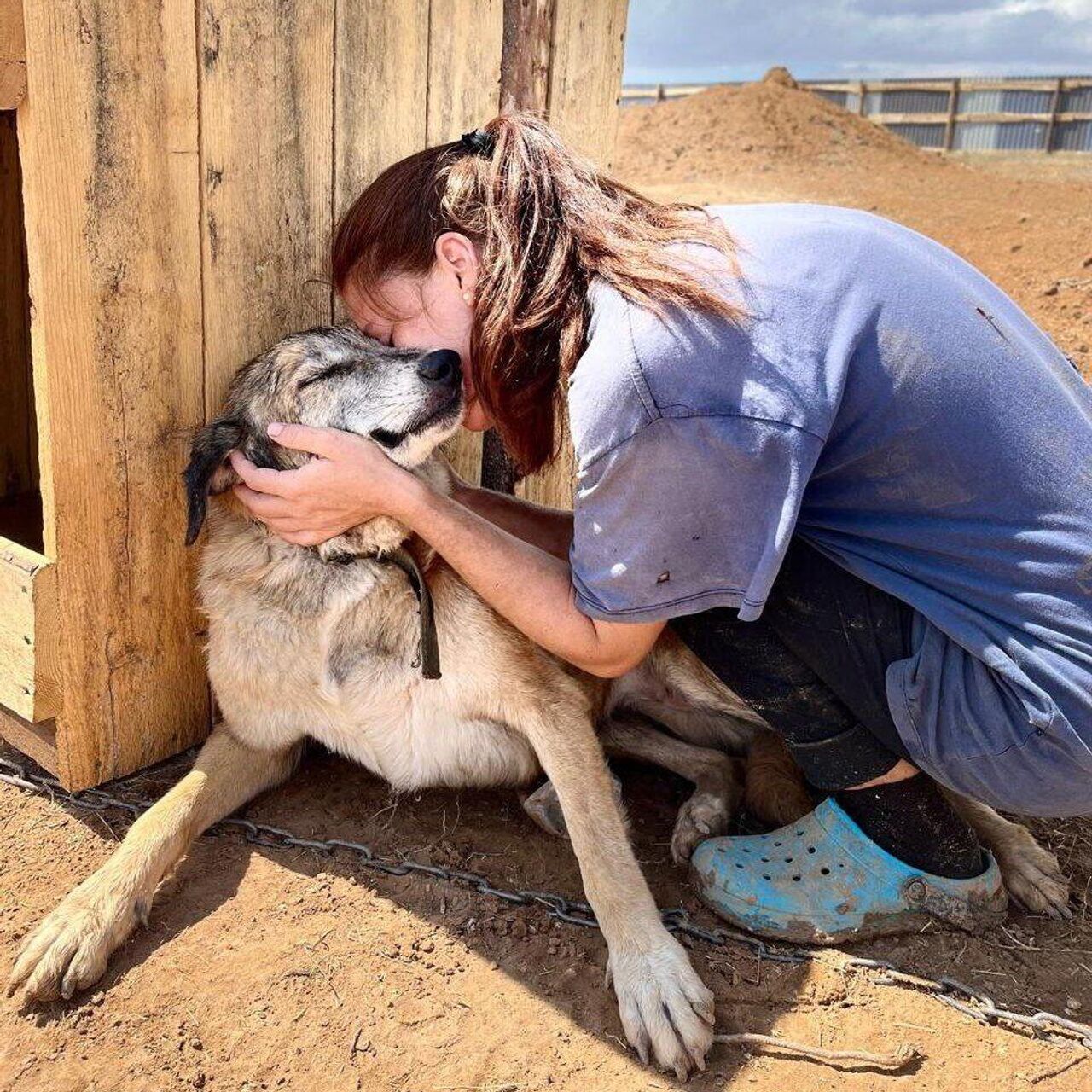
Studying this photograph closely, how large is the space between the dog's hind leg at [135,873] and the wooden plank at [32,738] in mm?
404

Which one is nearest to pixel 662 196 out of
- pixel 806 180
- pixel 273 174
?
pixel 806 180

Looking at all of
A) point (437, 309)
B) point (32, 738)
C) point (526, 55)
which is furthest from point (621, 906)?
point (526, 55)

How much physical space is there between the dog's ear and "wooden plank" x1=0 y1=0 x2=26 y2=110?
0.86 meters

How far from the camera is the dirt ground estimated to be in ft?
7.43

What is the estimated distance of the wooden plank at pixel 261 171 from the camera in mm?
2906

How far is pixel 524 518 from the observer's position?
347 centimetres

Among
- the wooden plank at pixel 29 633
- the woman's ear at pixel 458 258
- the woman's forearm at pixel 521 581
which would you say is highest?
the woman's ear at pixel 458 258

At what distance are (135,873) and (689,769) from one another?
1.61 metres

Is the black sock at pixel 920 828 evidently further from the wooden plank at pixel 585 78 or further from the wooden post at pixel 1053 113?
the wooden post at pixel 1053 113

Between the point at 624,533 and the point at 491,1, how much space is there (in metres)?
2.41

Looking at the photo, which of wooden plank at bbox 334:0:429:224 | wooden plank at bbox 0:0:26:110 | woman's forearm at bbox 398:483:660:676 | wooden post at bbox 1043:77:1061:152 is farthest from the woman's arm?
wooden post at bbox 1043:77:1061:152

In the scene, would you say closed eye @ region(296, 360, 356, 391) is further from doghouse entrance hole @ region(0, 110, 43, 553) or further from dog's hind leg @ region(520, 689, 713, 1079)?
doghouse entrance hole @ region(0, 110, 43, 553)

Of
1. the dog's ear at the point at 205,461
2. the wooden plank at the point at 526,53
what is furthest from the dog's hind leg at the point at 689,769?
the wooden plank at the point at 526,53

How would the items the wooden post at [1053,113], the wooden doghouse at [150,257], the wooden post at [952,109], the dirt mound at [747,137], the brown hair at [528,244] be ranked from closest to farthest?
the brown hair at [528,244] → the wooden doghouse at [150,257] → the dirt mound at [747,137] → the wooden post at [1053,113] → the wooden post at [952,109]
